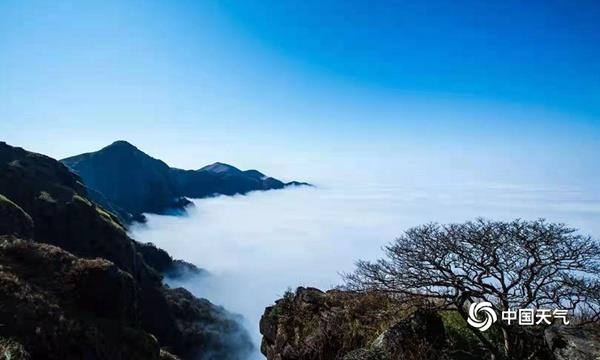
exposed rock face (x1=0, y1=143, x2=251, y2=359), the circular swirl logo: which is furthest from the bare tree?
exposed rock face (x1=0, y1=143, x2=251, y2=359)

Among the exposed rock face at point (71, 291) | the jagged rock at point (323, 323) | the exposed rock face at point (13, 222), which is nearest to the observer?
the jagged rock at point (323, 323)

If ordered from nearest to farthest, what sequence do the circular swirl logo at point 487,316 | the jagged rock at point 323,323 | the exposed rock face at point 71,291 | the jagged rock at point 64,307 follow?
1. the circular swirl logo at point 487,316
2. the jagged rock at point 323,323
3. the jagged rock at point 64,307
4. the exposed rock face at point 71,291

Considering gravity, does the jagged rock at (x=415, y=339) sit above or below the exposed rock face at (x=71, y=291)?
above

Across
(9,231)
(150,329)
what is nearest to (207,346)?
(150,329)

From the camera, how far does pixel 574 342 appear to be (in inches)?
367

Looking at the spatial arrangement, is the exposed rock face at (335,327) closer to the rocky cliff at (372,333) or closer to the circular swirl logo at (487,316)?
the rocky cliff at (372,333)

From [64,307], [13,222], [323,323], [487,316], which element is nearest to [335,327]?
[323,323]

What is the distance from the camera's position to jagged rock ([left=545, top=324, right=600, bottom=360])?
29.2 ft

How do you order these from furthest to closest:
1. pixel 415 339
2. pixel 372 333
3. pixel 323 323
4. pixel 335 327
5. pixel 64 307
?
pixel 64 307
pixel 323 323
pixel 335 327
pixel 372 333
pixel 415 339

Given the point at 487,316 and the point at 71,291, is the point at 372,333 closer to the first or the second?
the point at 487,316

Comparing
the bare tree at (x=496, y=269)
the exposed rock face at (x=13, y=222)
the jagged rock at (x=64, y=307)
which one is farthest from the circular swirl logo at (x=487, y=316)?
the exposed rock face at (x=13, y=222)

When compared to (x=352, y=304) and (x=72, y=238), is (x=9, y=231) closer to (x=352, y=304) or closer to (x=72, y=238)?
(x=72, y=238)

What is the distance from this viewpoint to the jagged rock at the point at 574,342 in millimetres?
8891

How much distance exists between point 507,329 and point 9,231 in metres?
52.3
